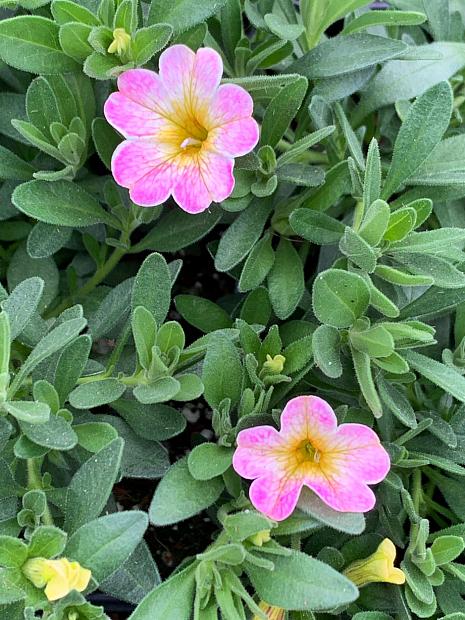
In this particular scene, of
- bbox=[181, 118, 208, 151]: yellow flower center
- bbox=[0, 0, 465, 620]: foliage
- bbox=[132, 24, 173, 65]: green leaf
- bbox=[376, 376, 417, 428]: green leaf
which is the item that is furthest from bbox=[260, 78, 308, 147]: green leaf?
bbox=[376, 376, 417, 428]: green leaf

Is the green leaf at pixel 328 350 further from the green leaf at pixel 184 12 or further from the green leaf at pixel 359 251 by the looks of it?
the green leaf at pixel 184 12

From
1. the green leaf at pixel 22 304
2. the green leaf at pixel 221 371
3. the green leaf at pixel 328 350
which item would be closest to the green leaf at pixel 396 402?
the green leaf at pixel 328 350

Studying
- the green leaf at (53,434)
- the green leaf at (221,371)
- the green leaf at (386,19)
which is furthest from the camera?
the green leaf at (386,19)

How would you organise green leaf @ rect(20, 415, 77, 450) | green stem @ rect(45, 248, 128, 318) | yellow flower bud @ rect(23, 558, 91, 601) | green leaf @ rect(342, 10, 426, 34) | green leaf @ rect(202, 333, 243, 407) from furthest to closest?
green stem @ rect(45, 248, 128, 318)
green leaf @ rect(342, 10, 426, 34)
green leaf @ rect(202, 333, 243, 407)
green leaf @ rect(20, 415, 77, 450)
yellow flower bud @ rect(23, 558, 91, 601)

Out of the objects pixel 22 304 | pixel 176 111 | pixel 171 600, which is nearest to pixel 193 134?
pixel 176 111

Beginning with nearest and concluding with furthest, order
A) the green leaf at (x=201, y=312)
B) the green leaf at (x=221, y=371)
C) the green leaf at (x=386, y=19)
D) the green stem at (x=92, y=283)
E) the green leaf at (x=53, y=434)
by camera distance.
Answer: the green leaf at (x=53, y=434) → the green leaf at (x=221, y=371) → the green leaf at (x=386, y=19) → the green leaf at (x=201, y=312) → the green stem at (x=92, y=283)

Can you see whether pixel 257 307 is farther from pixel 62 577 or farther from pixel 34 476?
pixel 62 577

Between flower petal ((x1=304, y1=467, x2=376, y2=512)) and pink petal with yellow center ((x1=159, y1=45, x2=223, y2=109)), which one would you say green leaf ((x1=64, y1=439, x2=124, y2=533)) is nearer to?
flower petal ((x1=304, y1=467, x2=376, y2=512))
